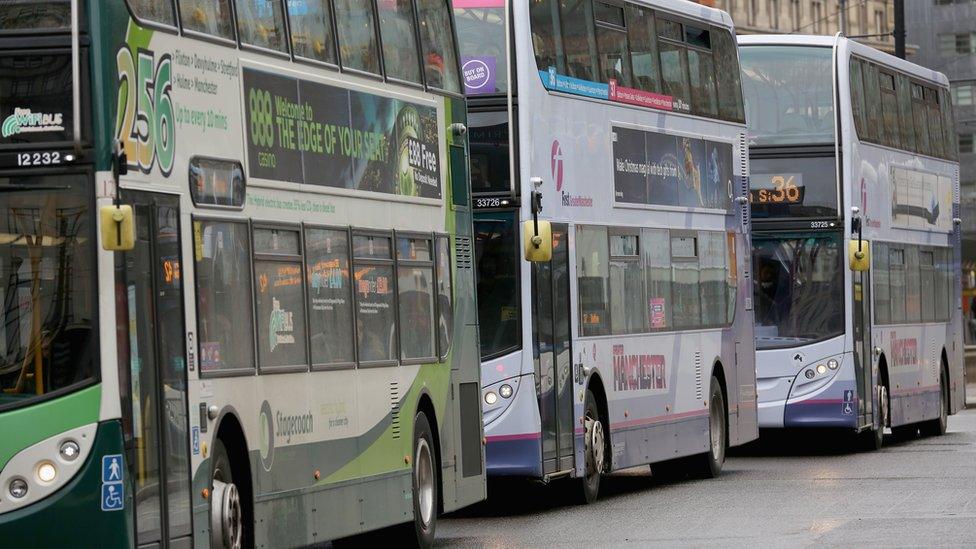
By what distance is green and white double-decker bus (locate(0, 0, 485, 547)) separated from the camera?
10070 millimetres

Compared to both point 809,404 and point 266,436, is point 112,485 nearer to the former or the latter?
point 266,436

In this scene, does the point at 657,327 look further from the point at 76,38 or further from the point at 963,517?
the point at 76,38

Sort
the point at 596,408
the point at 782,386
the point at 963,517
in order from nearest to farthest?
the point at 963,517, the point at 596,408, the point at 782,386

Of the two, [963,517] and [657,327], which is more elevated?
[657,327]

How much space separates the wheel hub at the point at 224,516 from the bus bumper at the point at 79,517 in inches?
52.6

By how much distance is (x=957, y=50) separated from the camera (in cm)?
10656

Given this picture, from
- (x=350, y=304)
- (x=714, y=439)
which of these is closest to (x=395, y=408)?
(x=350, y=304)

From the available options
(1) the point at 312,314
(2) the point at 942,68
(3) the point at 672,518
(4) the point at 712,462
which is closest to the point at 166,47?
(1) the point at 312,314

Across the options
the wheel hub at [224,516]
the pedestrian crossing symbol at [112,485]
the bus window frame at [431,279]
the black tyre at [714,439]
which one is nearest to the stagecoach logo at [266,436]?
the wheel hub at [224,516]

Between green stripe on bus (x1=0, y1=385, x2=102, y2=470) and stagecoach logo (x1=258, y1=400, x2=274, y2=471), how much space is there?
2217mm

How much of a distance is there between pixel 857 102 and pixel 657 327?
6.53 metres

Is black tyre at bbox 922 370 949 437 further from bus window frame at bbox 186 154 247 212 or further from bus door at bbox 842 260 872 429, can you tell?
bus window frame at bbox 186 154 247 212

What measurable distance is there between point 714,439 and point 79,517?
43.8 feet

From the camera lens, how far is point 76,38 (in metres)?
10.1
